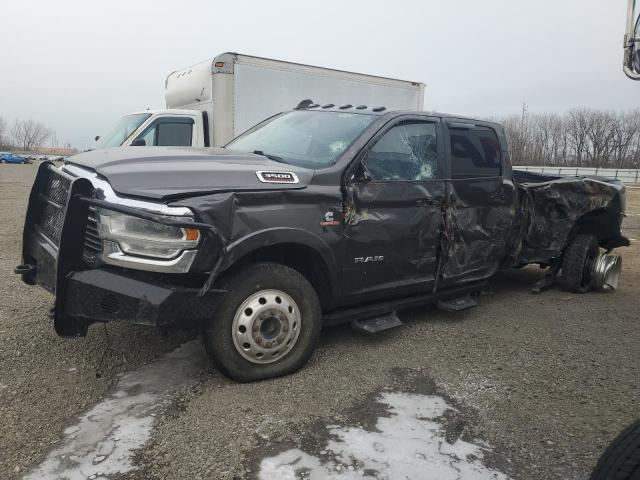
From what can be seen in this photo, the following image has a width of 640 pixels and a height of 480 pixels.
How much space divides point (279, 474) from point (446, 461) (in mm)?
871

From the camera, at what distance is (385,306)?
14.2ft

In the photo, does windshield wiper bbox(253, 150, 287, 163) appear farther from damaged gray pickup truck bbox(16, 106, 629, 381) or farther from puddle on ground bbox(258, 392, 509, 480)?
puddle on ground bbox(258, 392, 509, 480)

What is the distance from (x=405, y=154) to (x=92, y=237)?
8.18 ft

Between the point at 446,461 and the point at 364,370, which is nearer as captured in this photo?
the point at 446,461

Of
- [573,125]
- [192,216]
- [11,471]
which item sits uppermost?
[573,125]

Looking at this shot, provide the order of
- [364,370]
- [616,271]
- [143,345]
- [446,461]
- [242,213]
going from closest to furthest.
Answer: [446,461] < [242,213] < [364,370] < [143,345] < [616,271]

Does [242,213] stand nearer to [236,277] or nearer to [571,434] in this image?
[236,277]

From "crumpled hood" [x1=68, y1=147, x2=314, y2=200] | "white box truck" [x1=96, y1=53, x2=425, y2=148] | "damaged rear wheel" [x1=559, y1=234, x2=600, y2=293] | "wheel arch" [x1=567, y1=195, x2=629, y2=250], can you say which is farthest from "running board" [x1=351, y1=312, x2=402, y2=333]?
"white box truck" [x1=96, y1=53, x2=425, y2=148]

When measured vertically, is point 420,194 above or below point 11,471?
above

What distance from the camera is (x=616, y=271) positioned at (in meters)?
6.38

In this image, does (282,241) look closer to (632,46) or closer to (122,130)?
(632,46)

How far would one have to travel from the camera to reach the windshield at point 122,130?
860 cm

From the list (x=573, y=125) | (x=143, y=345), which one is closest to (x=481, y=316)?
(x=143, y=345)

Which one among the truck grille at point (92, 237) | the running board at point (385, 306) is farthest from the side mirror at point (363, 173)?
the truck grille at point (92, 237)
